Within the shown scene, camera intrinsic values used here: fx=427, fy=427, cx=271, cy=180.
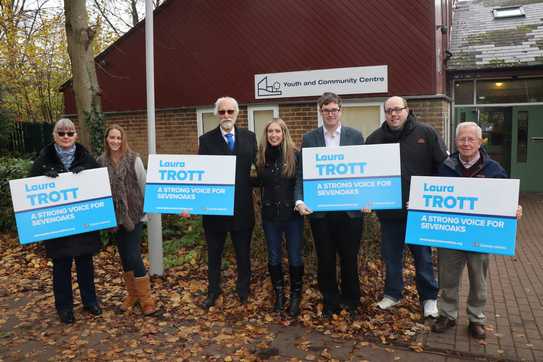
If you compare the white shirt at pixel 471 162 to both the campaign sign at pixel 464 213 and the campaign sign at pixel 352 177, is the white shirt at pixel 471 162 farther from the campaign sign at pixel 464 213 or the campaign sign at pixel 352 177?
the campaign sign at pixel 352 177

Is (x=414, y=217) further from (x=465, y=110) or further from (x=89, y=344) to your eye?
(x=465, y=110)

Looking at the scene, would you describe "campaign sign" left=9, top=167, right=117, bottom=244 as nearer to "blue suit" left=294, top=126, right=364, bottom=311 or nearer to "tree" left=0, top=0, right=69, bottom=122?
"blue suit" left=294, top=126, right=364, bottom=311

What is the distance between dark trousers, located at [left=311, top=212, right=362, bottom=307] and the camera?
3965mm

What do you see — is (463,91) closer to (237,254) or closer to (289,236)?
(289,236)

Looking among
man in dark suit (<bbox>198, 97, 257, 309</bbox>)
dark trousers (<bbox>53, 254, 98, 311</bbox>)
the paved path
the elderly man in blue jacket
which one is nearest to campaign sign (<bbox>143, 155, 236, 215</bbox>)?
man in dark suit (<bbox>198, 97, 257, 309</bbox>)

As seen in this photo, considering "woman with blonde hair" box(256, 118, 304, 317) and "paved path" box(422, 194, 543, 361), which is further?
"woman with blonde hair" box(256, 118, 304, 317)

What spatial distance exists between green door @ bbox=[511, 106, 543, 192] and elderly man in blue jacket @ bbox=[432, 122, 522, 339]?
904 centimetres

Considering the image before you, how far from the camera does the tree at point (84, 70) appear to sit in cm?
690

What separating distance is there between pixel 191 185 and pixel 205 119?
6.22 m

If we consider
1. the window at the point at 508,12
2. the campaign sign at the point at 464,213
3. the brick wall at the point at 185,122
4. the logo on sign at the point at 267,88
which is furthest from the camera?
the window at the point at 508,12

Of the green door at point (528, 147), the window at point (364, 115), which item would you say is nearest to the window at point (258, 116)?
the window at point (364, 115)

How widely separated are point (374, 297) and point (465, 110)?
8.43 meters

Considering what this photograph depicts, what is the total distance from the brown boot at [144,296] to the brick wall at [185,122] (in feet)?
17.9

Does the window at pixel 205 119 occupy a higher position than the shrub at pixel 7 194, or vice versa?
the window at pixel 205 119
